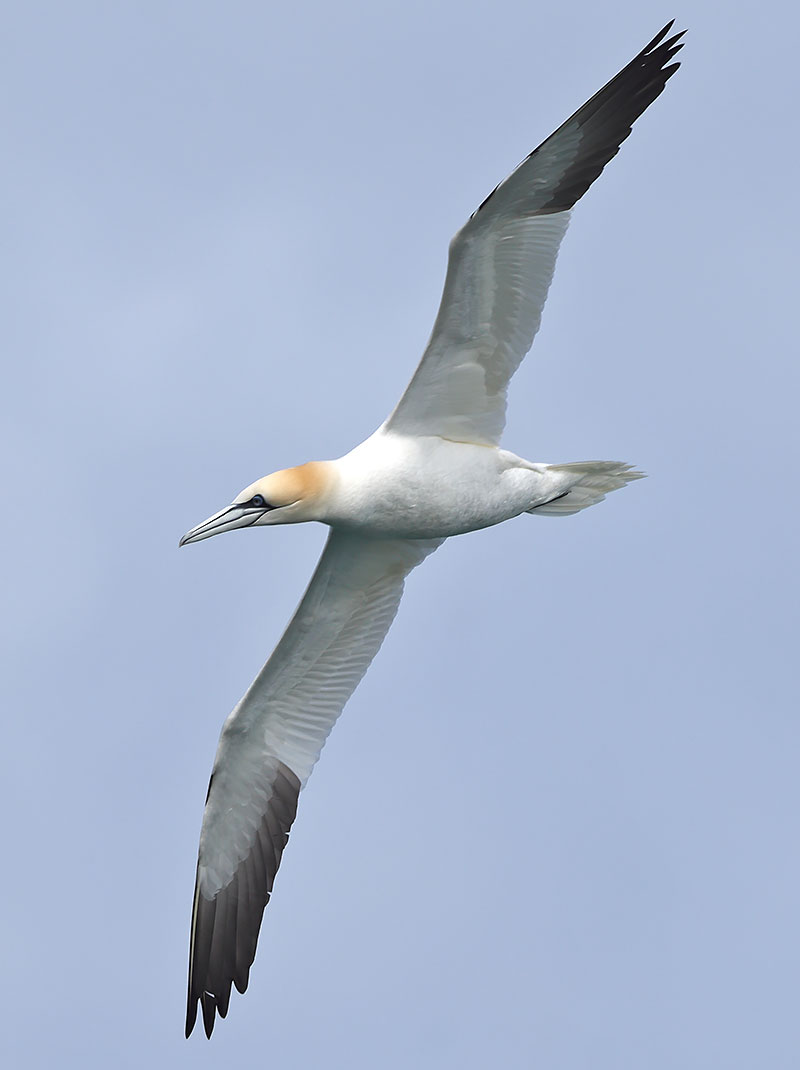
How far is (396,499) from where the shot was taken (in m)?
12.1

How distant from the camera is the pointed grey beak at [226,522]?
Answer: 39.8 feet

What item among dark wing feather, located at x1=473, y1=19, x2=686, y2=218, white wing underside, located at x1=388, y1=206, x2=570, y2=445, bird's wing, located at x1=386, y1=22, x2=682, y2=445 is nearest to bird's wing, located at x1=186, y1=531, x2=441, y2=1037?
white wing underside, located at x1=388, y1=206, x2=570, y2=445

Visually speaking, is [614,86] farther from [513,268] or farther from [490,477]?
[490,477]

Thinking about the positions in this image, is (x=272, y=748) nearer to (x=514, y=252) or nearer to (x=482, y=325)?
(x=482, y=325)

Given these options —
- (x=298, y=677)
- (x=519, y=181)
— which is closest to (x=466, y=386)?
(x=519, y=181)

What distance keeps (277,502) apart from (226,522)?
1.27 feet

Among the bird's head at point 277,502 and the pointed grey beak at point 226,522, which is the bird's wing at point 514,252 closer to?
the bird's head at point 277,502

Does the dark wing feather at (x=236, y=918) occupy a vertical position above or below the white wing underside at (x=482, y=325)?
below

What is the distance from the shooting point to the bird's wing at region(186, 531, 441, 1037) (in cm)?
1333

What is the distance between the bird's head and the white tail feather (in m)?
1.69

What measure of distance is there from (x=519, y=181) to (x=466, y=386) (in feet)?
5.19

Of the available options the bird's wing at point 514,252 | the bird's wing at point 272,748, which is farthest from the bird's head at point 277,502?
the bird's wing at point 272,748

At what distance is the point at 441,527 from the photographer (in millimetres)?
12375

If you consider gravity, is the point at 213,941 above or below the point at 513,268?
below
